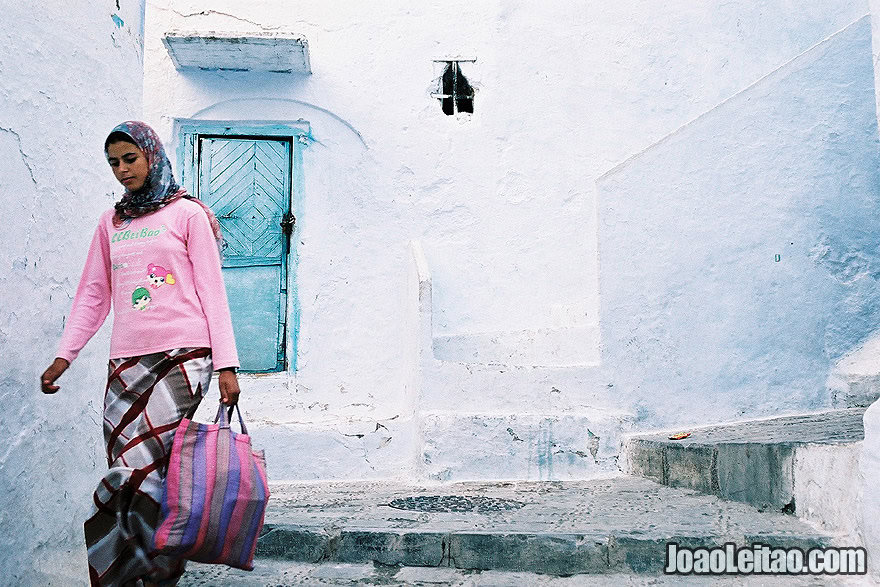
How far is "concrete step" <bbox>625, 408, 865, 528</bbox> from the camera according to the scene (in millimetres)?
2812

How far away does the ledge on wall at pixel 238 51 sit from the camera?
224 inches

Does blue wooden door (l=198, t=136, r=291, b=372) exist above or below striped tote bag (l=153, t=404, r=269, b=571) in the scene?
above

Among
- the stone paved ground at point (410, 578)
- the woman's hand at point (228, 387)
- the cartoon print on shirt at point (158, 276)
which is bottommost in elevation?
the stone paved ground at point (410, 578)

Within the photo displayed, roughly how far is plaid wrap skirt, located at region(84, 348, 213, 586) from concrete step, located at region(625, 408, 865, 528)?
7.17ft

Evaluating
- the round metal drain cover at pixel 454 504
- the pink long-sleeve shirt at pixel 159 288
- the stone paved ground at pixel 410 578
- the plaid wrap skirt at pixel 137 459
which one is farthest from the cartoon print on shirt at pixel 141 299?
the round metal drain cover at pixel 454 504

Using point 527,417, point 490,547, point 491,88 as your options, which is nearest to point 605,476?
point 527,417

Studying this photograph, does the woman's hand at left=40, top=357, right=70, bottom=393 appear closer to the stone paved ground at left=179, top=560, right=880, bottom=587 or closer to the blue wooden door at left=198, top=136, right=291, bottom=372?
the stone paved ground at left=179, top=560, right=880, bottom=587

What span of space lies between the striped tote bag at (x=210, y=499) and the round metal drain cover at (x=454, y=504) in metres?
1.69

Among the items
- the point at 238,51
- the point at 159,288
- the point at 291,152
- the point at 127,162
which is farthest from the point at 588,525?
the point at 238,51

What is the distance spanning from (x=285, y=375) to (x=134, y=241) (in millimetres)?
3569

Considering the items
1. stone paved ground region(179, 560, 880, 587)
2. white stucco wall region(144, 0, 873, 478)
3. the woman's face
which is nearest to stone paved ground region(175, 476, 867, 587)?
stone paved ground region(179, 560, 880, 587)

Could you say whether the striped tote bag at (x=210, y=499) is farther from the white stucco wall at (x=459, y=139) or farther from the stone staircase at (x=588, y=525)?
the white stucco wall at (x=459, y=139)

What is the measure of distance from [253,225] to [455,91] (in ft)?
6.34

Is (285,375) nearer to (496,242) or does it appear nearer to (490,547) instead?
(496,242)
